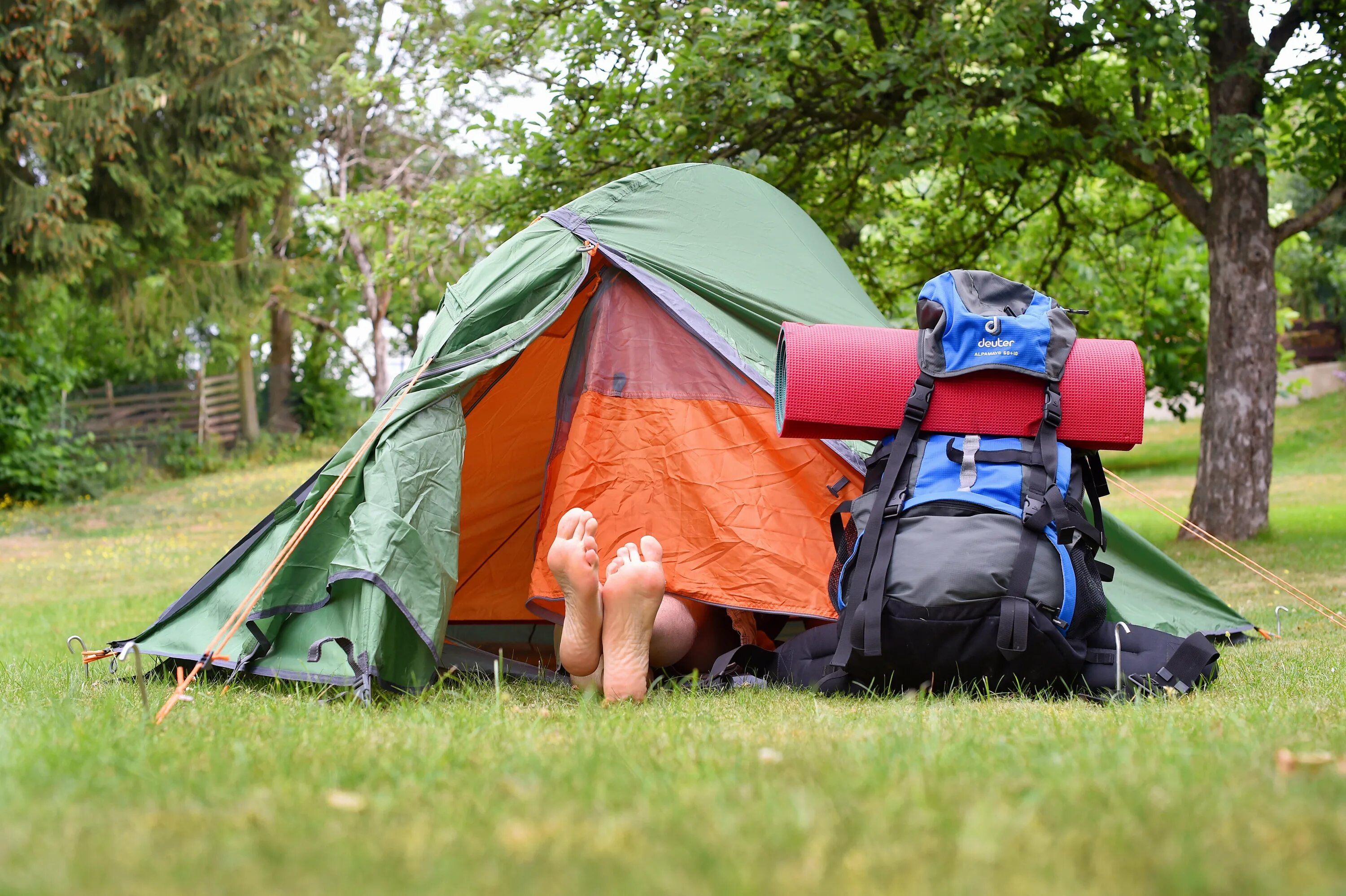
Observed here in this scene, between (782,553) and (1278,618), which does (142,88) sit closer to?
(782,553)

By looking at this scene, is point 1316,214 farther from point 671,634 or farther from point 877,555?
point 671,634

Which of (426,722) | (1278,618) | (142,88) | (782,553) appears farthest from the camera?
(142,88)

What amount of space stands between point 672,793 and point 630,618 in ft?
4.66

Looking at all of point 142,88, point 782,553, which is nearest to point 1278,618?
point 782,553

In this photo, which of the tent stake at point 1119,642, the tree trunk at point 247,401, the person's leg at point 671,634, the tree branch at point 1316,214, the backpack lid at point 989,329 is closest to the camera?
the tent stake at point 1119,642

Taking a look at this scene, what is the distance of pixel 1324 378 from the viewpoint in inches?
834

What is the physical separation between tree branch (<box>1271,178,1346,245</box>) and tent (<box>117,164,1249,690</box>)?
3710 millimetres

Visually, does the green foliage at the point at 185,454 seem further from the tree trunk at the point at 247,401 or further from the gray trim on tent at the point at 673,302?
the gray trim on tent at the point at 673,302

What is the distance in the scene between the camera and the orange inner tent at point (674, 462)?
3.75 meters

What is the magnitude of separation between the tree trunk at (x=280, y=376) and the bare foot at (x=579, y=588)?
62.8ft

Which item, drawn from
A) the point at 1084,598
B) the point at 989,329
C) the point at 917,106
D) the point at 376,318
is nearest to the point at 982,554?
the point at 1084,598

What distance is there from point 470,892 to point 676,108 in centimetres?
614

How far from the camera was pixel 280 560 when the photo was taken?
333 centimetres

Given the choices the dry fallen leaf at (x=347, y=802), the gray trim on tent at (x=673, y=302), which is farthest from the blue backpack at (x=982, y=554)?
the dry fallen leaf at (x=347, y=802)
